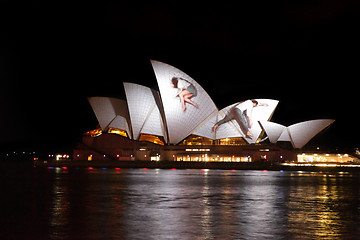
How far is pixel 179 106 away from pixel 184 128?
3.66m

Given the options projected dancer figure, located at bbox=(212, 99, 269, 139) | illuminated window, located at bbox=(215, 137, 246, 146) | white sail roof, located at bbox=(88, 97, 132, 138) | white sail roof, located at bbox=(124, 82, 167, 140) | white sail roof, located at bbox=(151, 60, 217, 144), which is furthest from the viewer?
illuminated window, located at bbox=(215, 137, 246, 146)

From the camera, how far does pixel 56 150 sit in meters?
112

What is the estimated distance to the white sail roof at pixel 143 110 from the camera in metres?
59.3

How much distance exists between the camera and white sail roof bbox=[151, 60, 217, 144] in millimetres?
55562

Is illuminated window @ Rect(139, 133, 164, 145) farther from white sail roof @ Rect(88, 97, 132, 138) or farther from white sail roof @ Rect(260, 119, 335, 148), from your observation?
white sail roof @ Rect(260, 119, 335, 148)

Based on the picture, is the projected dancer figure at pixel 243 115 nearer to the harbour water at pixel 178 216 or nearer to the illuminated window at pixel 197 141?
the illuminated window at pixel 197 141

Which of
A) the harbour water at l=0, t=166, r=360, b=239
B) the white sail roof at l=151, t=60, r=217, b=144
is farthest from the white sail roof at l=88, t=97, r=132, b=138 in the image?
the harbour water at l=0, t=166, r=360, b=239

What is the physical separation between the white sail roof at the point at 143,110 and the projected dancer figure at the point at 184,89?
4144 mm

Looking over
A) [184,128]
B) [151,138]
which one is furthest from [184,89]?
[151,138]

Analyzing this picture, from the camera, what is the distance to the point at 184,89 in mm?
57125

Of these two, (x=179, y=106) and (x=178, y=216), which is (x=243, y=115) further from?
(x=178, y=216)

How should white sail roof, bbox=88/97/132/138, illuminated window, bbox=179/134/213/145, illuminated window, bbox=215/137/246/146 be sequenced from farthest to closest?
illuminated window, bbox=179/134/213/145, illuminated window, bbox=215/137/246/146, white sail roof, bbox=88/97/132/138

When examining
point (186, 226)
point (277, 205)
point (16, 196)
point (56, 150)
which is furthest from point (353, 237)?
point (56, 150)

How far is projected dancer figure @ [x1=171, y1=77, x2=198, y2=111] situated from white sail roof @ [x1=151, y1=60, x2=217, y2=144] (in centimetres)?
28
